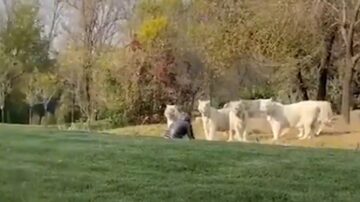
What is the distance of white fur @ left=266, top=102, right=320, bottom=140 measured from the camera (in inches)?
666

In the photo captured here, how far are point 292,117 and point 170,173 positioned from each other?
9810 mm

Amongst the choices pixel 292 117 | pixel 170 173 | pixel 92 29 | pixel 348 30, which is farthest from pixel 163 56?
pixel 170 173

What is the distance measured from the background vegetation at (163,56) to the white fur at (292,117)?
11.0 ft

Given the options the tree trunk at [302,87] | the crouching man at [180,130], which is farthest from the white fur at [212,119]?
the tree trunk at [302,87]

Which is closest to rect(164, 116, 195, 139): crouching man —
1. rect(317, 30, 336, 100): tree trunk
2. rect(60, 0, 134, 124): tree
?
rect(317, 30, 336, 100): tree trunk

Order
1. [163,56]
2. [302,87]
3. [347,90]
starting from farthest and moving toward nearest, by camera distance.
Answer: [163,56] < [302,87] < [347,90]

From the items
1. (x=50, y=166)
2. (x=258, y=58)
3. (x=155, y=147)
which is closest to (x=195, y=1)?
(x=258, y=58)

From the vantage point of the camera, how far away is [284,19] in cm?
1988

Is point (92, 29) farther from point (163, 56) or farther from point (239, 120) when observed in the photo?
point (239, 120)

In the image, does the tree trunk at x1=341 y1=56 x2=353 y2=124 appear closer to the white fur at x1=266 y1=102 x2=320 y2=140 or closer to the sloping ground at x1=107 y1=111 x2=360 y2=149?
the sloping ground at x1=107 y1=111 x2=360 y2=149

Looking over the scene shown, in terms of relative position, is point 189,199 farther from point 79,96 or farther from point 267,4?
point 79,96

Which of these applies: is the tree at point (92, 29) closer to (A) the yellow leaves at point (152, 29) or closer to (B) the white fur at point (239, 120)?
(A) the yellow leaves at point (152, 29)

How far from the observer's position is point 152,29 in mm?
27656

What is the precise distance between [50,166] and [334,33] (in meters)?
15.8
